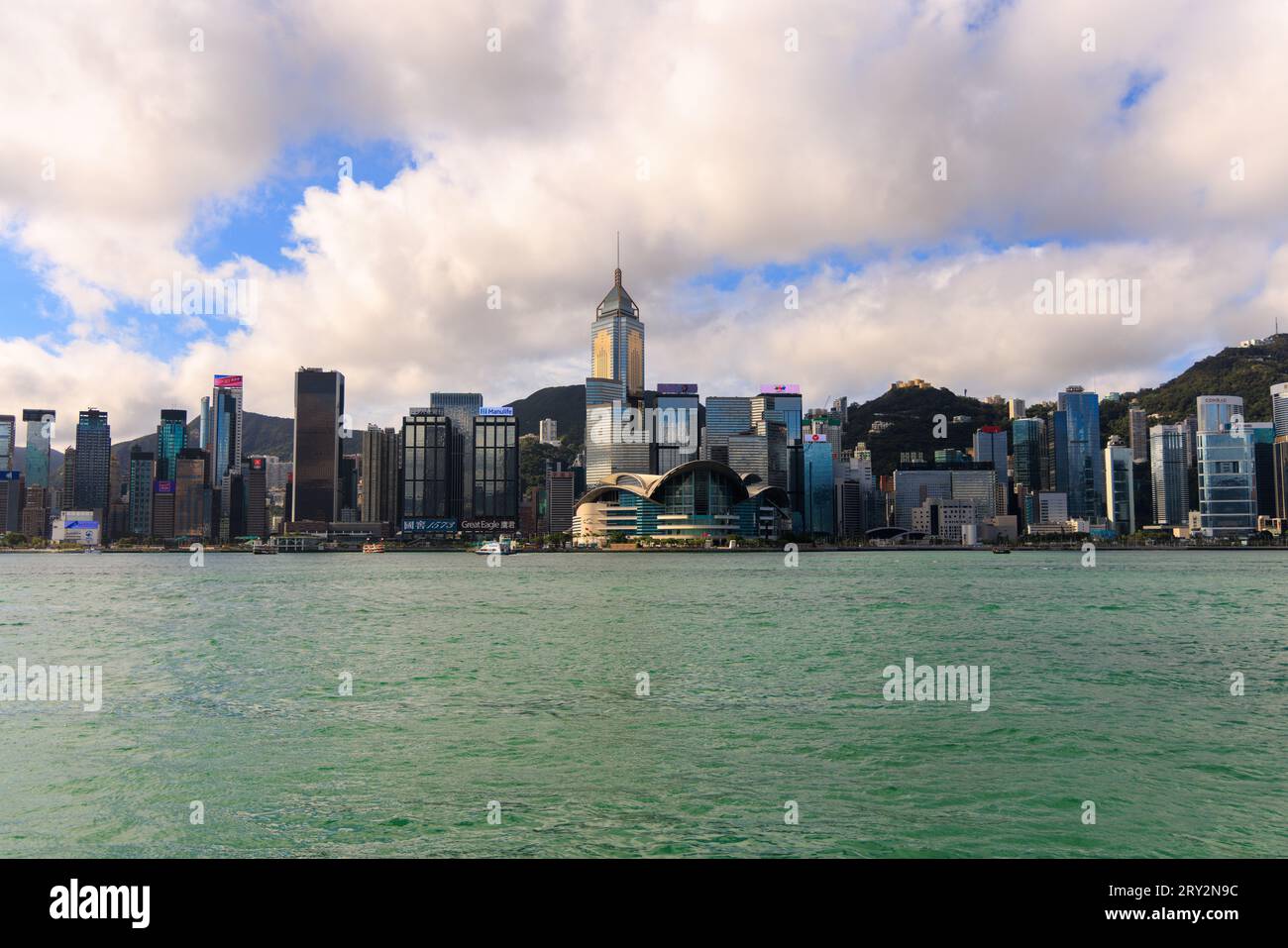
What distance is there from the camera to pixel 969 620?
147 ft

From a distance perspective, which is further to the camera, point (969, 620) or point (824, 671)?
point (969, 620)

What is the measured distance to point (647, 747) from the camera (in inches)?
659

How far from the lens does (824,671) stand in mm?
26938

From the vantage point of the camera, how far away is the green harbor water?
12000 millimetres

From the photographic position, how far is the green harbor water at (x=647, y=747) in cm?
1200

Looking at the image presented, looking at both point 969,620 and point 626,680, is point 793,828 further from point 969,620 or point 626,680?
point 969,620

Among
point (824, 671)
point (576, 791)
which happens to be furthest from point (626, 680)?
point (576, 791)
